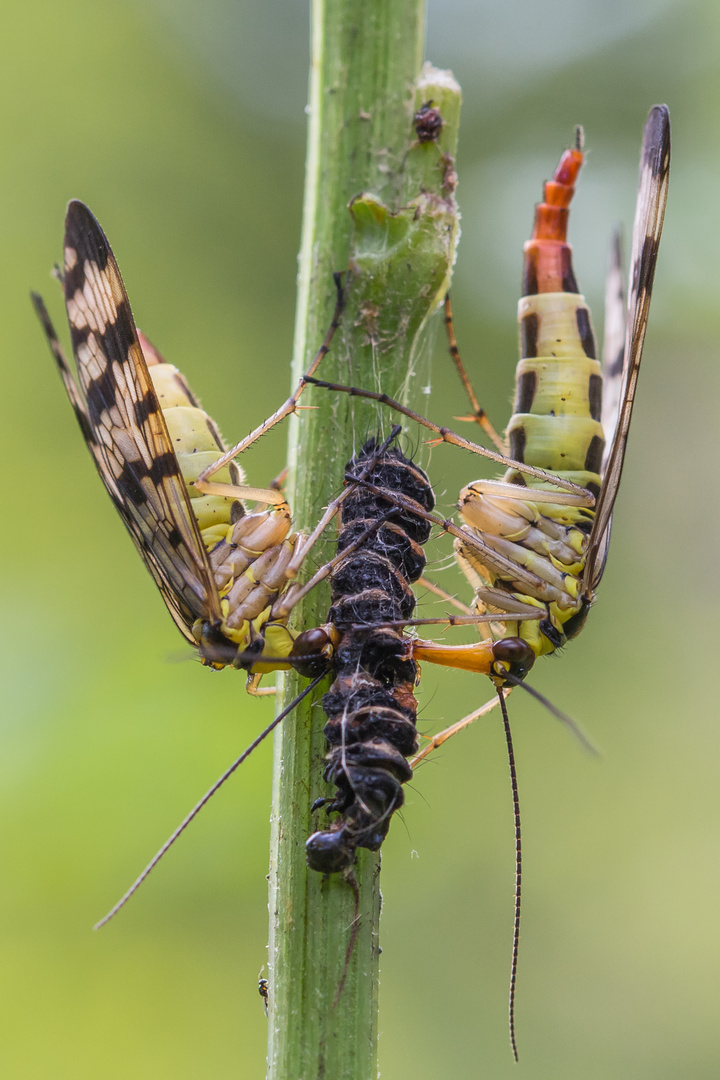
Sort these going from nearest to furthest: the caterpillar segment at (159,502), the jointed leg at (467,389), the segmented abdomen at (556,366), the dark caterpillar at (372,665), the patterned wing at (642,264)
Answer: the dark caterpillar at (372,665) → the caterpillar segment at (159,502) → the patterned wing at (642,264) → the segmented abdomen at (556,366) → the jointed leg at (467,389)

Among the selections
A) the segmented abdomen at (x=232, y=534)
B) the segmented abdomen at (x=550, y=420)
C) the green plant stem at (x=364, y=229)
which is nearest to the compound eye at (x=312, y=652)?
the green plant stem at (x=364, y=229)

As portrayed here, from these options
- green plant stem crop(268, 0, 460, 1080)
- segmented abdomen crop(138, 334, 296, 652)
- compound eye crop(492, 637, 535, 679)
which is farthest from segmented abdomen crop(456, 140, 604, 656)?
green plant stem crop(268, 0, 460, 1080)

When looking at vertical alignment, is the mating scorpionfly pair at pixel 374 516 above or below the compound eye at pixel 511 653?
above

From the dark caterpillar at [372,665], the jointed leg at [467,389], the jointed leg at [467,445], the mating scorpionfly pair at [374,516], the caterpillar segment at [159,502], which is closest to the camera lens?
the dark caterpillar at [372,665]

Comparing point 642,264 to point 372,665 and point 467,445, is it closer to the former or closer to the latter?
point 467,445

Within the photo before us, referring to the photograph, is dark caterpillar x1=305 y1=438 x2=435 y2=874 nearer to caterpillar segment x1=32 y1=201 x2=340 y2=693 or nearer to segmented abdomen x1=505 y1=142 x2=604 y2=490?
caterpillar segment x1=32 y1=201 x2=340 y2=693

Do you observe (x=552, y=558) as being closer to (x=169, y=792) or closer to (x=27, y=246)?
(x=169, y=792)

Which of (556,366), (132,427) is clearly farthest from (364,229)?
(556,366)

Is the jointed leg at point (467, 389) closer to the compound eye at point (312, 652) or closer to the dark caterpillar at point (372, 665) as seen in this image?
the dark caterpillar at point (372, 665)
